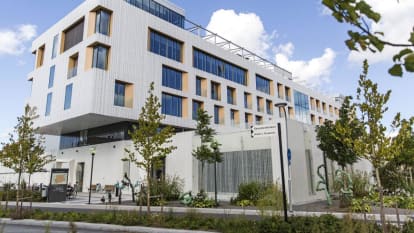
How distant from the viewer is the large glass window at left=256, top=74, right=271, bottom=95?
4266 centimetres

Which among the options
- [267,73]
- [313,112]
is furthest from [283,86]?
[313,112]

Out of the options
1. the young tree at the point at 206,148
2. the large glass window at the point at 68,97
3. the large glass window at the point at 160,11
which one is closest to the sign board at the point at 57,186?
the large glass window at the point at 68,97

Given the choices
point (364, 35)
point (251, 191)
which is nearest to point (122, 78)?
point (251, 191)

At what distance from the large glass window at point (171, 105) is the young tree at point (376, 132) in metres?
23.9

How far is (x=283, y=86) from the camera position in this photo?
4738cm

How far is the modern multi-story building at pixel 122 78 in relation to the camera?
1039 inches

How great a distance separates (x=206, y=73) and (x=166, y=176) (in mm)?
15866

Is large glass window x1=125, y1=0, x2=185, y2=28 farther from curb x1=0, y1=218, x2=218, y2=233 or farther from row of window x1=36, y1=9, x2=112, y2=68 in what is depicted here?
curb x1=0, y1=218, x2=218, y2=233

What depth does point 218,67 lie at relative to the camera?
37219 millimetres

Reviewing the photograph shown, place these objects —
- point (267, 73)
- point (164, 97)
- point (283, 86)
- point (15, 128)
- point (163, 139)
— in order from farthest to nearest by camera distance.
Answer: point (283, 86)
point (267, 73)
point (164, 97)
point (15, 128)
point (163, 139)

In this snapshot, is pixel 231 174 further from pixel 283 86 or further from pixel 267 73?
pixel 283 86

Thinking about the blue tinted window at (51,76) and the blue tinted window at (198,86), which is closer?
the blue tinted window at (51,76)

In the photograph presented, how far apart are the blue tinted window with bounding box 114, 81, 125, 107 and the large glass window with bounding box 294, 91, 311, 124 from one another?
1222 inches

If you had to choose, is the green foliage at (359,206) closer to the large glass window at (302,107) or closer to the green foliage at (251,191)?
the green foliage at (251,191)
